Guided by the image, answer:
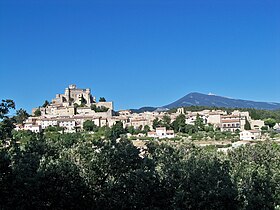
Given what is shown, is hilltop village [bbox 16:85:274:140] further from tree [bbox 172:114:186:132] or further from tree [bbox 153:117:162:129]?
tree [bbox 172:114:186:132]

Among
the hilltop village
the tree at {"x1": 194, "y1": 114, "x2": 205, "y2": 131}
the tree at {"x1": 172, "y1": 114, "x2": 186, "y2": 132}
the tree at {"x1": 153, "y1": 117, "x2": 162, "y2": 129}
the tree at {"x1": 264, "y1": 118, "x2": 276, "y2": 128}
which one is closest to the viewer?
the tree at {"x1": 172, "y1": 114, "x2": 186, "y2": 132}

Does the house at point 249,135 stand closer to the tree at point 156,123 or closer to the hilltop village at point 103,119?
the hilltop village at point 103,119

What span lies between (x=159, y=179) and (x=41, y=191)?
3.44 meters

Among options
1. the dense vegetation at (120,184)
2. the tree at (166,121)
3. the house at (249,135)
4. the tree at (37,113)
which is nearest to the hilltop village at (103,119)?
the tree at (37,113)

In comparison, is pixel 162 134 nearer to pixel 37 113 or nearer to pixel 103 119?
pixel 103 119

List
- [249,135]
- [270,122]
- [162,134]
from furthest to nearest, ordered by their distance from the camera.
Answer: [270,122], [162,134], [249,135]

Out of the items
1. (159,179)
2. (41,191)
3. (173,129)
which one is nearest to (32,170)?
(41,191)

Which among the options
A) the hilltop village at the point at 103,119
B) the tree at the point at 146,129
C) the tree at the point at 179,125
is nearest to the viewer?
the tree at the point at 146,129

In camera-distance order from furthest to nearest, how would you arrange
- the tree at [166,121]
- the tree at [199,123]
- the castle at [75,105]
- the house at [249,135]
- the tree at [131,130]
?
the castle at [75,105] < the tree at [166,121] < the tree at [199,123] < the tree at [131,130] < the house at [249,135]

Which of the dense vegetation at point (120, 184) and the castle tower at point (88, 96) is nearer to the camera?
the dense vegetation at point (120, 184)

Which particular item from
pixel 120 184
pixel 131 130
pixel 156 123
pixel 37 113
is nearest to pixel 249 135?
pixel 156 123

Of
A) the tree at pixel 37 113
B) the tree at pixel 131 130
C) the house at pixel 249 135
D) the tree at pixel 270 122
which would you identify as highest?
the tree at pixel 37 113

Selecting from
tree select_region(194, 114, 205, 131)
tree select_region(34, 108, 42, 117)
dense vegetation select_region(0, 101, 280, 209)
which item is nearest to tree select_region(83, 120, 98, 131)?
tree select_region(34, 108, 42, 117)

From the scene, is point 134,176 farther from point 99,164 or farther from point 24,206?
point 24,206
